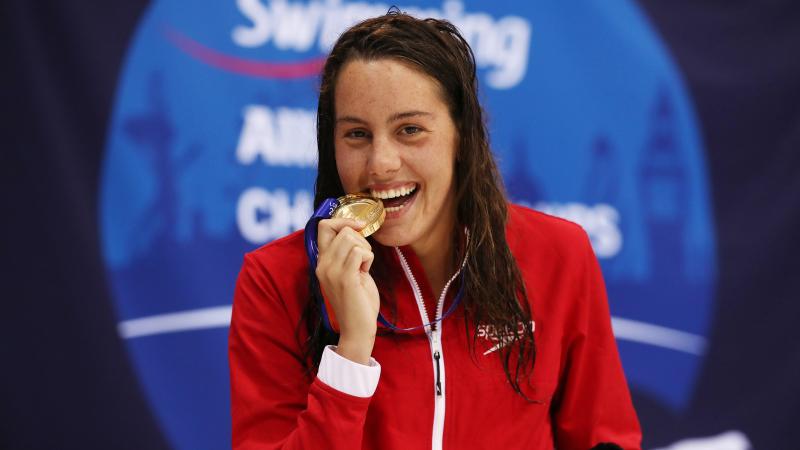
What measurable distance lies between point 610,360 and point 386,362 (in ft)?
Answer: 1.47

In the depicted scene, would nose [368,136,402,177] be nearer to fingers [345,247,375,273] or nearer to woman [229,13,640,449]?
woman [229,13,640,449]

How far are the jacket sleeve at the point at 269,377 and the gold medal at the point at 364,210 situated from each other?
8.0 inches

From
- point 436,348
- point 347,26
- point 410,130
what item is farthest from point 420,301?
point 347,26

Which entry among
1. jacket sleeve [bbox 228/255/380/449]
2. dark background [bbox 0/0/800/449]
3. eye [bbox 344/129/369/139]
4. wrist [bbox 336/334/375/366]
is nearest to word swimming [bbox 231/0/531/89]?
dark background [bbox 0/0/800/449]

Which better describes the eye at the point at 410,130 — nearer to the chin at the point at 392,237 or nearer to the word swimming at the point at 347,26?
the chin at the point at 392,237

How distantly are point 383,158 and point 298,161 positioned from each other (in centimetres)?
120

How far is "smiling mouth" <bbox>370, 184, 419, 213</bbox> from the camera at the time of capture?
1547mm

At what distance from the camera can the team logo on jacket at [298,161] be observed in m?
2.46

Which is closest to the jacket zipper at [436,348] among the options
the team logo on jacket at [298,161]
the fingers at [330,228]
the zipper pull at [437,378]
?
the zipper pull at [437,378]

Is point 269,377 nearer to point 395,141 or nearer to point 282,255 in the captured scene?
point 282,255

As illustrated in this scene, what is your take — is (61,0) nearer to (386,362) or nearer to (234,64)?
(234,64)

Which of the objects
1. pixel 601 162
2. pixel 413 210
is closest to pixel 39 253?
pixel 413 210

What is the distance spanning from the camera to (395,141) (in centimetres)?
154

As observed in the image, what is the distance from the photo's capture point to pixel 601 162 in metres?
3.05
